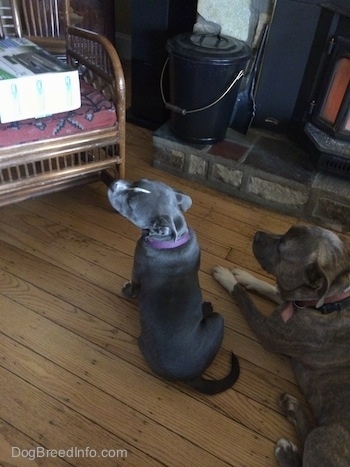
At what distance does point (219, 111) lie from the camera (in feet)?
7.13

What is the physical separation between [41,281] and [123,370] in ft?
1.85

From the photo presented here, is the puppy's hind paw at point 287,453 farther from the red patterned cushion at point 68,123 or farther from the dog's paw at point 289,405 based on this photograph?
the red patterned cushion at point 68,123

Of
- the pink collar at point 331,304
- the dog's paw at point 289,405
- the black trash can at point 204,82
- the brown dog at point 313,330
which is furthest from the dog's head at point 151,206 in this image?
the black trash can at point 204,82

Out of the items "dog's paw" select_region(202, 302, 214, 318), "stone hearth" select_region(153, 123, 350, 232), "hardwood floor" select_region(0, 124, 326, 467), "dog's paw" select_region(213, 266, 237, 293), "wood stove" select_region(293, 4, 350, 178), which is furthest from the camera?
"stone hearth" select_region(153, 123, 350, 232)

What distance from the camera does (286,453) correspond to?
4.17 ft

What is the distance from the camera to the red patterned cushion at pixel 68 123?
5.36 feet

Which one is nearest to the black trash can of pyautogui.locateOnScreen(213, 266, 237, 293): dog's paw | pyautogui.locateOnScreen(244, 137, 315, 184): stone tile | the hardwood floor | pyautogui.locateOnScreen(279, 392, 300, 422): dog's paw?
pyautogui.locateOnScreen(244, 137, 315, 184): stone tile

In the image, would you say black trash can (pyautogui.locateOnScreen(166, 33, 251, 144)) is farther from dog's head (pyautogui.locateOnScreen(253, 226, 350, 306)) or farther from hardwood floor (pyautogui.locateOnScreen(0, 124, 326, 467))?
dog's head (pyautogui.locateOnScreen(253, 226, 350, 306))

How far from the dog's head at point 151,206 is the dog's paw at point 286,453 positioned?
0.76 m

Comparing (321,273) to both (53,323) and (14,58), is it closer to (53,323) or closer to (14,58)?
(53,323)

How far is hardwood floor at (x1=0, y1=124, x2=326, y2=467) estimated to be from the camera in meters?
1.29

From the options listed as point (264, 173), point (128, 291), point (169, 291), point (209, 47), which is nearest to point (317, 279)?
point (169, 291)

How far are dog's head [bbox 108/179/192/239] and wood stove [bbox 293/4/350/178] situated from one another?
108cm

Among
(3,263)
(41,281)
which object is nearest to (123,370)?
(41,281)
